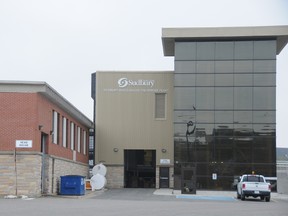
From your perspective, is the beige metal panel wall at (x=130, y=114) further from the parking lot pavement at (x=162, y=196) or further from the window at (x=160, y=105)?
the parking lot pavement at (x=162, y=196)

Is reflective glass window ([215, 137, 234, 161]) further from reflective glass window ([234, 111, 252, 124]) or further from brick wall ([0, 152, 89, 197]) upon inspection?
brick wall ([0, 152, 89, 197])

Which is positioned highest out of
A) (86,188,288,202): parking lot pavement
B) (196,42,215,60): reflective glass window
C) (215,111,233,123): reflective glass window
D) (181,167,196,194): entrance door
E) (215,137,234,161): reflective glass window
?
(196,42,215,60): reflective glass window

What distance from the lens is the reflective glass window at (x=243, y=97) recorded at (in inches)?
1857

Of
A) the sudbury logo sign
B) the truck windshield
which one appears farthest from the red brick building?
the sudbury logo sign

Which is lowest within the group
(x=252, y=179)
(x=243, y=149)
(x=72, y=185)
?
(x=72, y=185)

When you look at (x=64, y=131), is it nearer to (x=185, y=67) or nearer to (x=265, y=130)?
(x=185, y=67)

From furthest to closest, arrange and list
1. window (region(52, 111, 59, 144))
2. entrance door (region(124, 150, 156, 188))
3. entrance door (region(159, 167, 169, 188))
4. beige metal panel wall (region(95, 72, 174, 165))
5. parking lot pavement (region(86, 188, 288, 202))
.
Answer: entrance door (region(124, 150, 156, 188)) < beige metal panel wall (region(95, 72, 174, 165)) < entrance door (region(159, 167, 169, 188)) < window (region(52, 111, 59, 144)) < parking lot pavement (region(86, 188, 288, 202))

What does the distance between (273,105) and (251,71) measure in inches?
136

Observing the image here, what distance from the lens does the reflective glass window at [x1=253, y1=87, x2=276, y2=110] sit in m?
47.0

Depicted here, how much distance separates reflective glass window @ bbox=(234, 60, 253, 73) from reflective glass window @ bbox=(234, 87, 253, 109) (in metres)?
1.55

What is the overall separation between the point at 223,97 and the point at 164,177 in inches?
360

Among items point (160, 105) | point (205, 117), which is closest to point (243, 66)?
point (205, 117)

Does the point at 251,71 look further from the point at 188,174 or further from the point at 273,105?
the point at 188,174

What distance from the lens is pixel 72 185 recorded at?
113 feet
